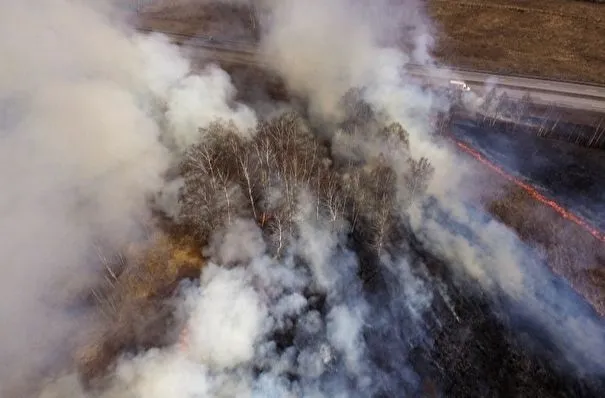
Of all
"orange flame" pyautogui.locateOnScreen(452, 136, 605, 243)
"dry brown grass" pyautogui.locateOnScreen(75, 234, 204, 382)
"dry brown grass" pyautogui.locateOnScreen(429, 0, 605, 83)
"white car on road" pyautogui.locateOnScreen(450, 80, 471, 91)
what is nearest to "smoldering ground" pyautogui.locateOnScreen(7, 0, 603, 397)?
"dry brown grass" pyautogui.locateOnScreen(75, 234, 204, 382)

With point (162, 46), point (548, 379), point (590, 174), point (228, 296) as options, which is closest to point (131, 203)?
point (228, 296)

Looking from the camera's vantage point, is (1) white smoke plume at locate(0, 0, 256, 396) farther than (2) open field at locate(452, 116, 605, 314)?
No

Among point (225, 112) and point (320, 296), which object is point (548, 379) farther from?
point (225, 112)

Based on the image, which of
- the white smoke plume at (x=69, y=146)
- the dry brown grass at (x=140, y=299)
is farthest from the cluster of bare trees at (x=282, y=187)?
the white smoke plume at (x=69, y=146)

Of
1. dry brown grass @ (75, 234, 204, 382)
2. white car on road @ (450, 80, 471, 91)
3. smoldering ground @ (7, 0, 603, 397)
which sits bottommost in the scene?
dry brown grass @ (75, 234, 204, 382)

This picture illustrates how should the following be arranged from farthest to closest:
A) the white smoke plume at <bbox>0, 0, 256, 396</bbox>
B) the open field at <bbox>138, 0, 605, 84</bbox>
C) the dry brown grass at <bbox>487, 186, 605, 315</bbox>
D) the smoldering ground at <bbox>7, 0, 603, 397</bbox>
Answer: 1. the open field at <bbox>138, 0, 605, 84</bbox>
2. the dry brown grass at <bbox>487, 186, 605, 315</bbox>
3. the white smoke plume at <bbox>0, 0, 256, 396</bbox>
4. the smoldering ground at <bbox>7, 0, 603, 397</bbox>

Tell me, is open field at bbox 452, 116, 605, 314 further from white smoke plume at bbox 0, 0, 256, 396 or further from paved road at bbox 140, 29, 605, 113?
white smoke plume at bbox 0, 0, 256, 396

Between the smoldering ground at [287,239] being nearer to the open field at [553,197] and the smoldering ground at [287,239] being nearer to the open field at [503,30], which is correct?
the open field at [553,197]
